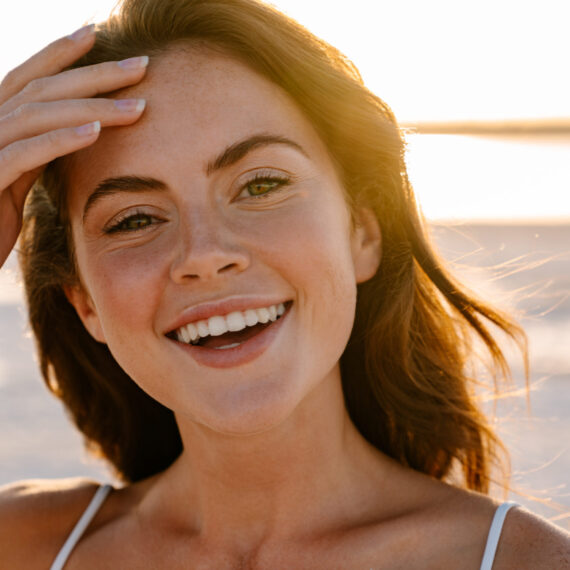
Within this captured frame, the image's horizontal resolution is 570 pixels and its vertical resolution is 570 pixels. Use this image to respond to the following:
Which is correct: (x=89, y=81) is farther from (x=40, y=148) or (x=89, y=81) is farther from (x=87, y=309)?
(x=87, y=309)

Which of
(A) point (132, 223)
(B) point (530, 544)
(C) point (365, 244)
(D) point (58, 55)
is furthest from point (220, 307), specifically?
(B) point (530, 544)

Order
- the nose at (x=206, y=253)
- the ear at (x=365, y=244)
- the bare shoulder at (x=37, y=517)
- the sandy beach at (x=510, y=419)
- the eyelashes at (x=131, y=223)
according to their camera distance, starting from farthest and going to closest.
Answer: the sandy beach at (x=510, y=419)
the bare shoulder at (x=37, y=517)
the ear at (x=365, y=244)
the eyelashes at (x=131, y=223)
the nose at (x=206, y=253)

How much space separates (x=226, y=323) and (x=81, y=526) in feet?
3.28

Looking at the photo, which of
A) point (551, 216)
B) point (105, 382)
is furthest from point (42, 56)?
point (551, 216)

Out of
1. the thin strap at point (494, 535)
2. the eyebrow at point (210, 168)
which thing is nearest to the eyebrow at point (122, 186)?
the eyebrow at point (210, 168)

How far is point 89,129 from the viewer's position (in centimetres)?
248

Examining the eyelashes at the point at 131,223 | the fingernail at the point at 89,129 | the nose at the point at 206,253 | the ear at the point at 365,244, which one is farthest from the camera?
the ear at the point at 365,244

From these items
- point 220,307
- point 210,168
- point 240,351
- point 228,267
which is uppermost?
point 210,168

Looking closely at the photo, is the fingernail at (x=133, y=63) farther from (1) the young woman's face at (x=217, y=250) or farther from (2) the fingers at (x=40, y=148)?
(2) the fingers at (x=40, y=148)

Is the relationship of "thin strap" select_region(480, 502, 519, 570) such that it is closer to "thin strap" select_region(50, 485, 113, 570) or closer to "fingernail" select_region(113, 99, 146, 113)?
"thin strap" select_region(50, 485, 113, 570)

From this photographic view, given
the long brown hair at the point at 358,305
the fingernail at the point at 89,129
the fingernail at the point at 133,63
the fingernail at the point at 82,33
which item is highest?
the fingernail at the point at 82,33

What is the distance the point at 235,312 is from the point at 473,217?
513 inches

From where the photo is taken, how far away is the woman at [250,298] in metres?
2.47

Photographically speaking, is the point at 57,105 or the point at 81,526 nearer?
the point at 57,105
